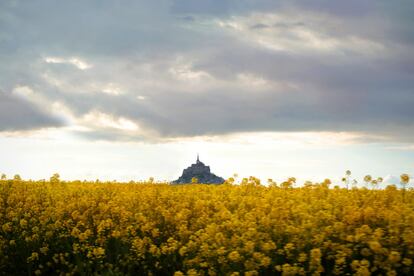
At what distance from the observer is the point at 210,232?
754 cm

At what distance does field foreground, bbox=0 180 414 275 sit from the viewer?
680 cm

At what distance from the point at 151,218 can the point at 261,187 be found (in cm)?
289

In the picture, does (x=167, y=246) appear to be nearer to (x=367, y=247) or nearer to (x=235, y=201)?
(x=235, y=201)

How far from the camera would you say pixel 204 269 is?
7.84 metres

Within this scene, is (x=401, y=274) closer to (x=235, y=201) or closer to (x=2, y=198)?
(x=235, y=201)

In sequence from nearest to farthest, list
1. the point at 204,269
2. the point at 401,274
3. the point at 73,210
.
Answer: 1. the point at 401,274
2. the point at 204,269
3. the point at 73,210

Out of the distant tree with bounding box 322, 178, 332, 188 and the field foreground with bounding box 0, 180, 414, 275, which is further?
the distant tree with bounding box 322, 178, 332, 188

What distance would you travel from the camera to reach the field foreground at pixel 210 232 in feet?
22.3

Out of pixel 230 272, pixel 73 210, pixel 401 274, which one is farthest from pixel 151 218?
pixel 401 274

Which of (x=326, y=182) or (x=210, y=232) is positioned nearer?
(x=210, y=232)

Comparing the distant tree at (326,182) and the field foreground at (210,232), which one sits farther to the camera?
the distant tree at (326,182)

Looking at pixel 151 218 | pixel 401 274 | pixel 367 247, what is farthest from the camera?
pixel 151 218

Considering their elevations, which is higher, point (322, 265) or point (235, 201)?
point (235, 201)

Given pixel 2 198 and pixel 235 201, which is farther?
pixel 2 198
